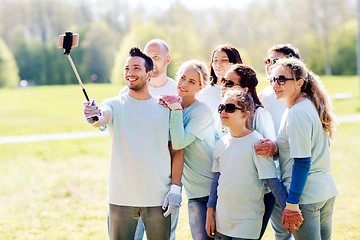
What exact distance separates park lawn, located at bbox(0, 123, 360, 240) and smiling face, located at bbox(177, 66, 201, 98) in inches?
97.2

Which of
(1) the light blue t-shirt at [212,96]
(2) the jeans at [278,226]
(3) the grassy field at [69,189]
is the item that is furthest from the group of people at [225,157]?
(3) the grassy field at [69,189]

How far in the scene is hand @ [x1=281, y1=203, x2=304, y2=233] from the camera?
3.14m

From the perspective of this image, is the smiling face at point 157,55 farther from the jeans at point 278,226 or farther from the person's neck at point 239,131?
the jeans at point 278,226

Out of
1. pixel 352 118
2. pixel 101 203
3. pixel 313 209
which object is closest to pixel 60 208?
pixel 101 203

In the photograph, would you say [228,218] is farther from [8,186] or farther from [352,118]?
[352,118]

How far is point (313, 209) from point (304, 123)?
62cm

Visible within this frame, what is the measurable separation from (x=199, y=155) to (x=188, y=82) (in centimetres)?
61

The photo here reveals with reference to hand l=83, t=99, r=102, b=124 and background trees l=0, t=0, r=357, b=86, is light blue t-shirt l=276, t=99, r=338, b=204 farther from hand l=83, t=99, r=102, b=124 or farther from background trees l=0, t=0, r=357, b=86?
background trees l=0, t=0, r=357, b=86

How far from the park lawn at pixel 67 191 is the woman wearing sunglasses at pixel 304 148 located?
2289 mm

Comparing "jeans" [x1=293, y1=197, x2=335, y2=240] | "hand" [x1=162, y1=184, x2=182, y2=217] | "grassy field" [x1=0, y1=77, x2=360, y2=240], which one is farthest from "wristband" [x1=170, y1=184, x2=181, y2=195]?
"grassy field" [x1=0, y1=77, x2=360, y2=240]

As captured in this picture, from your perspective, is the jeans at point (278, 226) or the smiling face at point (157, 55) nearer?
the jeans at point (278, 226)

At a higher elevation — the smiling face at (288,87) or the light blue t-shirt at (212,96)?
the smiling face at (288,87)

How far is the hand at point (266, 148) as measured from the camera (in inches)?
130

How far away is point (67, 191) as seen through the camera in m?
8.05
